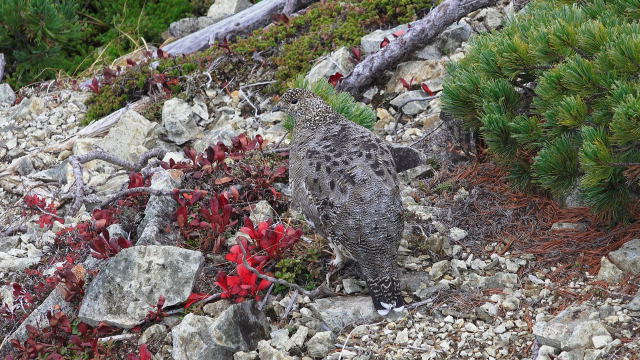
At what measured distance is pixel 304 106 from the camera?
6324 mm

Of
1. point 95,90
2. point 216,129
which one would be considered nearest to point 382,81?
point 216,129

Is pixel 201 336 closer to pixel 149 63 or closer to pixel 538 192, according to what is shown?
pixel 538 192

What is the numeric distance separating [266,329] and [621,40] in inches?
112

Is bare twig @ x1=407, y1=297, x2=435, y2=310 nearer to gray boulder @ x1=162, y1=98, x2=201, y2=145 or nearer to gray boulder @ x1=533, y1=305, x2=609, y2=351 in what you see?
gray boulder @ x1=533, y1=305, x2=609, y2=351

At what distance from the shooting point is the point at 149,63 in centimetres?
939

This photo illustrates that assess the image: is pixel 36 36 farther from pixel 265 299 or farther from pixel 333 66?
pixel 265 299

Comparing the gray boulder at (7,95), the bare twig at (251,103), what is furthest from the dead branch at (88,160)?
the gray boulder at (7,95)

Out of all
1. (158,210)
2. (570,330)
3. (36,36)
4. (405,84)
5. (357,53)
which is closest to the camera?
(570,330)

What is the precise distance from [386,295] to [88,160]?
3642mm

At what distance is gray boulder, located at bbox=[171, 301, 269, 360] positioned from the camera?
192 inches

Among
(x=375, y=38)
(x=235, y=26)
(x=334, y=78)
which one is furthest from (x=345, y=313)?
(x=235, y=26)

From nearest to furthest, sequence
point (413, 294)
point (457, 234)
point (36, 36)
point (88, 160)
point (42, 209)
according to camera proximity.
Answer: point (413, 294) < point (457, 234) < point (42, 209) < point (88, 160) < point (36, 36)

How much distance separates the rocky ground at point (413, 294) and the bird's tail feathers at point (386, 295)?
0.28 ft

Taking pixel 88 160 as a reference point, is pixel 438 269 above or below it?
above
